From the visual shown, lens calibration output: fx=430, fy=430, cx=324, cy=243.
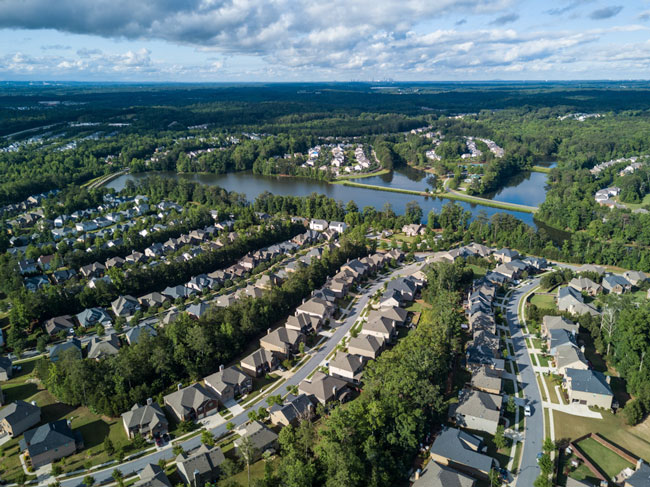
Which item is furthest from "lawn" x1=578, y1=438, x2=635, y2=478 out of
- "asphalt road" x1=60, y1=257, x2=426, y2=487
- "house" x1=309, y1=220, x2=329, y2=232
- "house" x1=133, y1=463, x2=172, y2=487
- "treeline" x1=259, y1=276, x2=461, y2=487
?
"house" x1=309, y1=220, x2=329, y2=232

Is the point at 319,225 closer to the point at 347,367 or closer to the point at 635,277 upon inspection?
the point at 347,367

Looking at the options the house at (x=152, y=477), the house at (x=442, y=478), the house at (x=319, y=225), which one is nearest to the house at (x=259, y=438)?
the house at (x=152, y=477)

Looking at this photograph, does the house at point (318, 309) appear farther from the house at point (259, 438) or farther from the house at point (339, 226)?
the house at point (339, 226)

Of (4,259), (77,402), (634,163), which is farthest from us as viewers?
(634,163)

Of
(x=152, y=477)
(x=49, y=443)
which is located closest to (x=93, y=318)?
(x=49, y=443)

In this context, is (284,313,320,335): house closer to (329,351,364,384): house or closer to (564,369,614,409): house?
(329,351,364,384): house

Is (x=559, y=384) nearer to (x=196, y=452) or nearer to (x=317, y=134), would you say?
(x=196, y=452)

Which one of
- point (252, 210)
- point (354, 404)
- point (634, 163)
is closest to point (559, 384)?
point (354, 404)

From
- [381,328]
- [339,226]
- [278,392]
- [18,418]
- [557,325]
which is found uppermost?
[557,325]
